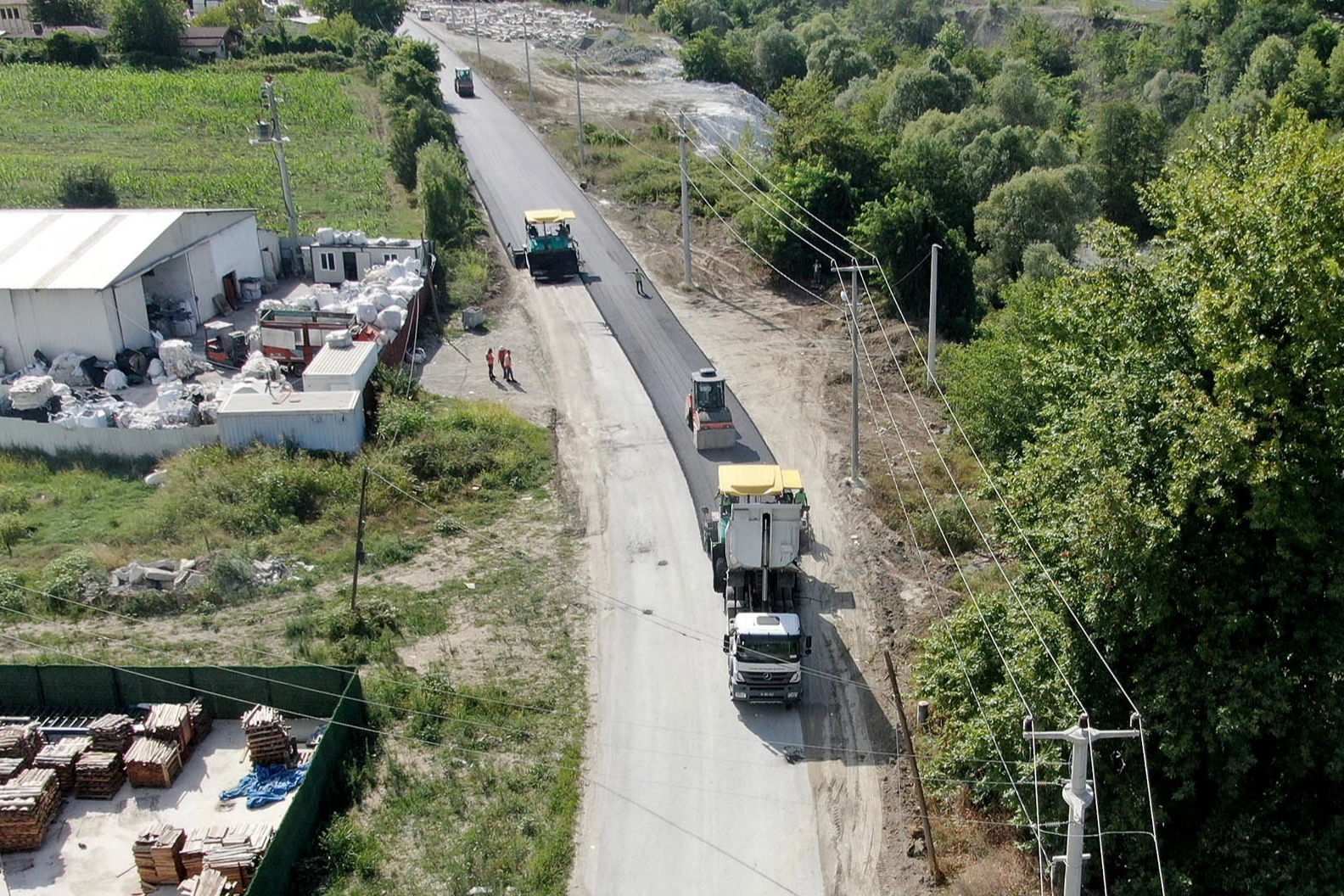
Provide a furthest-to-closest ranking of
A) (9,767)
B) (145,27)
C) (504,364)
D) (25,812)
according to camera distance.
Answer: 1. (145,27)
2. (504,364)
3. (9,767)
4. (25,812)

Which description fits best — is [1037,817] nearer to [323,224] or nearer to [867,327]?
[867,327]

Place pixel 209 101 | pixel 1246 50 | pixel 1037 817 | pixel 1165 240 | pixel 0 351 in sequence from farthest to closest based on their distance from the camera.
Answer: pixel 1246 50 < pixel 209 101 < pixel 0 351 < pixel 1165 240 < pixel 1037 817

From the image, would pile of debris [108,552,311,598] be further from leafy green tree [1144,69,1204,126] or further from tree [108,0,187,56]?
tree [108,0,187,56]

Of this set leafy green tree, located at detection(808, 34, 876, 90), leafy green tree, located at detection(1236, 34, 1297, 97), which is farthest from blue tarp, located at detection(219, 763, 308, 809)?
leafy green tree, located at detection(1236, 34, 1297, 97)

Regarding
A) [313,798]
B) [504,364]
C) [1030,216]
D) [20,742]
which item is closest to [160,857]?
[313,798]

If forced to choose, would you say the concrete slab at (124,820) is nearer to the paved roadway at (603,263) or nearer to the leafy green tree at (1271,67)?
the paved roadway at (603,263)

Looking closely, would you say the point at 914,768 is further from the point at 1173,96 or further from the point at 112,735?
the point at 1173,96

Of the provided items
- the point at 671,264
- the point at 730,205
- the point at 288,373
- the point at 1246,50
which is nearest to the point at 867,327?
the point at 671,264
